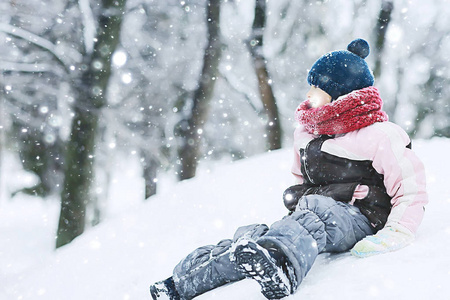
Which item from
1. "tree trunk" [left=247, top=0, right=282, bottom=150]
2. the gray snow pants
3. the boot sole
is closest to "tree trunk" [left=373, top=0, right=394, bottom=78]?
"tree trunk" [left=247, top=0, right=282, bottom=150]

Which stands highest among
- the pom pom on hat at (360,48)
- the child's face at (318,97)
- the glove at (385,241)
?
the pom pom on hat at (360,48)

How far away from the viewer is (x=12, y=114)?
10.4m

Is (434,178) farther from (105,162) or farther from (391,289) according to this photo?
(105,162)

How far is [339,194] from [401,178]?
0.32 meters

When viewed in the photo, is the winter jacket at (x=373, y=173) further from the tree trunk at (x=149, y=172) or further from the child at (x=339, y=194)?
the tree trunk at (x=149, y=172)

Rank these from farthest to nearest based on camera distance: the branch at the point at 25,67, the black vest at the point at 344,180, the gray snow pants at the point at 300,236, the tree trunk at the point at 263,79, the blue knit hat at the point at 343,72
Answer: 1. the tree trunk at the point at 263,79
2. the branch at the point at 25,67
3. the blue knit hat at the point at 343,72
4. the black vest at the point at 344,180
5. the gray snow pants at the point at 300,236

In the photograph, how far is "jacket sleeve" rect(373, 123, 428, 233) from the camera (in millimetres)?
2104

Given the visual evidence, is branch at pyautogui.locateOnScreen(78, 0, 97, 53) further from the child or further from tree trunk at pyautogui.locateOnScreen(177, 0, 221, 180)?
the child

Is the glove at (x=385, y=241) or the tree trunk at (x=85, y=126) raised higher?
the tree trunk at (x=85, y=126)

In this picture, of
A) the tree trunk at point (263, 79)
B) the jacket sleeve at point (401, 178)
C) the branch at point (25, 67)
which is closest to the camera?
the jacket sleeve at point (401, 178)

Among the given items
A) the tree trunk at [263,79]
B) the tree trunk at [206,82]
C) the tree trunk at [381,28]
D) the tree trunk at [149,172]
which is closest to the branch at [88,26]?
the tree trunk at [206,82]

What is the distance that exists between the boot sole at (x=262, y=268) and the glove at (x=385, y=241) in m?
0.46

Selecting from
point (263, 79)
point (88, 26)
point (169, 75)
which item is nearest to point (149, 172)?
point (169, 75)

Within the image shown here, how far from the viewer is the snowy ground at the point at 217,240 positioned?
166 centimetres
